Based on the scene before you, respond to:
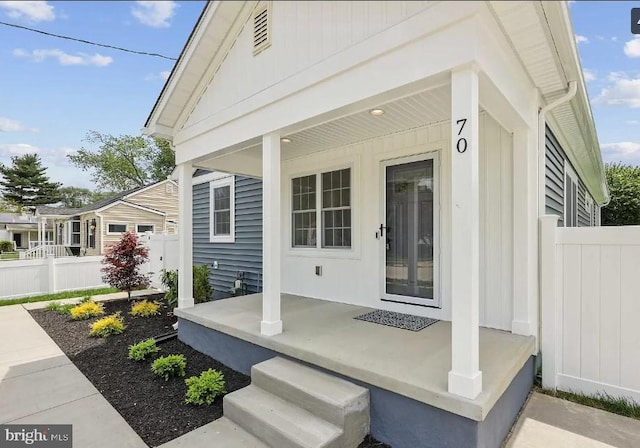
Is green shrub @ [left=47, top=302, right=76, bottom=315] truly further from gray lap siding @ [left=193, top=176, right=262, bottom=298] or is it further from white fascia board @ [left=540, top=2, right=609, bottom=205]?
white fascia board @ [left=540, top=2, right=609, bottom=205]

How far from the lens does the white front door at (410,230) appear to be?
4.17 meters

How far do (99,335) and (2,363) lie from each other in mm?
1143

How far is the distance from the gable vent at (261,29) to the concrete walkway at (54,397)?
3904 mm

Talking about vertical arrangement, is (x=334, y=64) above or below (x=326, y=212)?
above

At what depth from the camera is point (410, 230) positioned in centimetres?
438

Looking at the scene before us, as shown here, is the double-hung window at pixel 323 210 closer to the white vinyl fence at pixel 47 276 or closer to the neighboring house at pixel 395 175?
the neighboring house at pixel 395 175

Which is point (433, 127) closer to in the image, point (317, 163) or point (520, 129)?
point (520, 129)

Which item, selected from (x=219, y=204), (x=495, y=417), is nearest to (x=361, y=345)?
(x=495, y=417)

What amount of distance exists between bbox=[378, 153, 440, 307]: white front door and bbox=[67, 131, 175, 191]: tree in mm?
25594

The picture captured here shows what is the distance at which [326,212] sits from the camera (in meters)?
5.42

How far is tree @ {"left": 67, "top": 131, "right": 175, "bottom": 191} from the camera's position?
26.8 metres

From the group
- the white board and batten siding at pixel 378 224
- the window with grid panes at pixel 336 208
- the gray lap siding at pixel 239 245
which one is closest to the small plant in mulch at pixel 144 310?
the gray lap siding at pixel 239 245

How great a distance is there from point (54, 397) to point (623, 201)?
76.5 feet

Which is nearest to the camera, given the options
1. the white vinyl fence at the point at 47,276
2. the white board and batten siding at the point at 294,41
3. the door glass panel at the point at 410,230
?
the white board and batten siding at the point at 294,41
